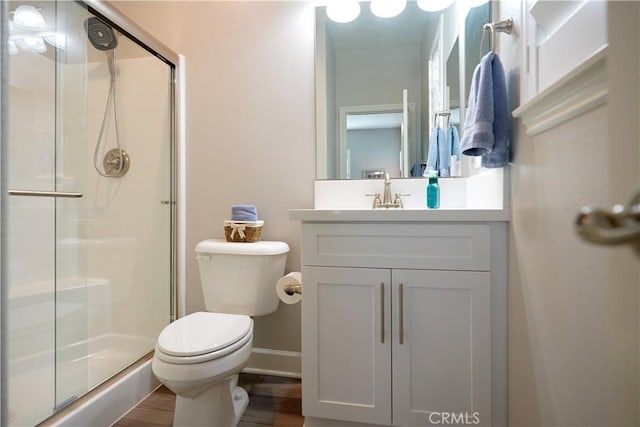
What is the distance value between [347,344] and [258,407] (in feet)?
1.99

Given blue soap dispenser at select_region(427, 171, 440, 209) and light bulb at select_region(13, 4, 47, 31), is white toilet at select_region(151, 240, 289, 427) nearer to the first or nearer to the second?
blue soap dispenser at select_region(427, 171, 440, 209)

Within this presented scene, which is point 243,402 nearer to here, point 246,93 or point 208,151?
point 208,151

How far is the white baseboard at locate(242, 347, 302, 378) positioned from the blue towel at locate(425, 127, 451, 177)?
1.19 meters

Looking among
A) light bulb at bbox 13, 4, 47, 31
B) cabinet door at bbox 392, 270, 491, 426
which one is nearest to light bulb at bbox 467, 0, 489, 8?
cabinet door at bbox 392, 270, 491, 426

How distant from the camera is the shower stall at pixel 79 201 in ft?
3.80

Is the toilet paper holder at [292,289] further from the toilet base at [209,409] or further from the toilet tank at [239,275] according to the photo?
the toilet base at [209,409]

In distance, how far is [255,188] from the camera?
66.2 inches

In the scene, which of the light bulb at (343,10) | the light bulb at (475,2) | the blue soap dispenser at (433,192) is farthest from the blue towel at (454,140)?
the light bulb at (343,10)

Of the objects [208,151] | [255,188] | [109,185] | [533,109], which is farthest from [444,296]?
[109,185]

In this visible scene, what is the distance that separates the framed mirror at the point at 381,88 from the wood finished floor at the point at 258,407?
1.07 metres

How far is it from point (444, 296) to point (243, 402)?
972 mm

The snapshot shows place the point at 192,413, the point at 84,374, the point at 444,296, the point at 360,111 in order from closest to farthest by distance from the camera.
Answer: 1. the point at 444,296
2. the point at 192,413
3. the point at 84,374
4. the point at 360,111

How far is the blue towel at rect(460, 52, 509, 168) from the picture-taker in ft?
3.12

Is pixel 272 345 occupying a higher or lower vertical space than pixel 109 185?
lower
